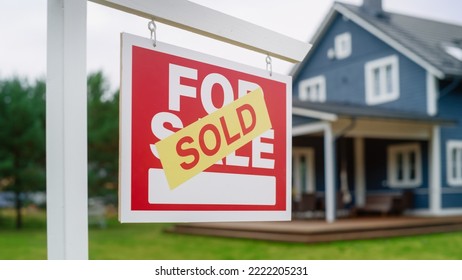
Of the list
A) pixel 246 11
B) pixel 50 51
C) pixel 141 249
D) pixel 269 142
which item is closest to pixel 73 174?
pixel 50 51

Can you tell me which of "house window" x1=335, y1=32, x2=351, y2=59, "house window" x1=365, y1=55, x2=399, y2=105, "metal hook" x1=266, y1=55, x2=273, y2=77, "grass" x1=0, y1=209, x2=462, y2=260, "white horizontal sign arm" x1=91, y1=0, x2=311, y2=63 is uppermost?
"house window" x1=335, y1=32, x2=351, y2=59

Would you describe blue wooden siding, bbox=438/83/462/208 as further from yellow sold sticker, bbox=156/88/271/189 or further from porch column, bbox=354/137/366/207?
yellow sold sticker, bbox=156/88/271/189

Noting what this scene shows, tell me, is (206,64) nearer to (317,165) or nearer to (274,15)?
(274,15)

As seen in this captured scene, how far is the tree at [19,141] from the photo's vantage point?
14250 millimetres

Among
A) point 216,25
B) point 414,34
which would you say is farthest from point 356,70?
point 216,25

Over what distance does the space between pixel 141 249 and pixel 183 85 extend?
24.9 ft

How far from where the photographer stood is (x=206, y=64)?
5.08 ft

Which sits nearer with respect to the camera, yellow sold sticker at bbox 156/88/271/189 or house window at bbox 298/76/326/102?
yellow sold sticker at bbox 156/88/271/189

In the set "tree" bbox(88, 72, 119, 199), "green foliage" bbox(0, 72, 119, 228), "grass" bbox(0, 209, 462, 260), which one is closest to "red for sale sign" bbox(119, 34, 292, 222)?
"grass" bbox(0, 209, 462, 260)

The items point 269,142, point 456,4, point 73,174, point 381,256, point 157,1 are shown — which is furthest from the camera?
point 381,256

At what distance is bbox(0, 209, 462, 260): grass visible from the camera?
24.2 ft

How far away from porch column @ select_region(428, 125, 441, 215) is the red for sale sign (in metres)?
11.1

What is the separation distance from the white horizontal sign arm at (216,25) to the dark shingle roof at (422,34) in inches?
432

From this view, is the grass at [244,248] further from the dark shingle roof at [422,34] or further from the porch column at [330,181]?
the dark shingle roof at [422,34]
